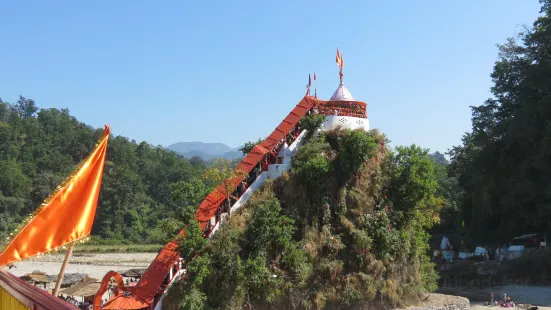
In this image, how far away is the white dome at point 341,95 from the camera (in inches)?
769

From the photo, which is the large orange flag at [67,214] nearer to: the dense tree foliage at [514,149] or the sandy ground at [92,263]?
the dense tree foliage at [514,149]

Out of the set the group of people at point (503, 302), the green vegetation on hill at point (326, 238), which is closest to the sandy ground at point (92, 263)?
the green vegetation on hill at point (326, 238)

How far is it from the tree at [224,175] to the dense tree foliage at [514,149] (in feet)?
62.5

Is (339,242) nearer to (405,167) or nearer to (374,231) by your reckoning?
(374,231)

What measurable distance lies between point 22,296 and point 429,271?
18.5m

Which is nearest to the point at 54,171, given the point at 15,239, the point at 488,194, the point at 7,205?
the point at 7,205

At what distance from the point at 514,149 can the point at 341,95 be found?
57.4ft

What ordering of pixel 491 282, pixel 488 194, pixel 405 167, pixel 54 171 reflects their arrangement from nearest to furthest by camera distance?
pixel 405 167, pixel 491 282, pixel 488 194, pixel 54 171

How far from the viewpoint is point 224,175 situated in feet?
54.2

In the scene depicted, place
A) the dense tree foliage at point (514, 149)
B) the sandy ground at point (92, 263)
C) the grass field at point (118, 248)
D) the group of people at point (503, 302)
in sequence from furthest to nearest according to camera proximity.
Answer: the grass field at point (118, 248) < the sandy ground at point (92, 263) < the dense tree foliage at point (514, 149) < the group of people at point (503, 302)

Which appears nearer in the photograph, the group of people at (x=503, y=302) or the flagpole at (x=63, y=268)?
the flagpole at (x=63, y=268)

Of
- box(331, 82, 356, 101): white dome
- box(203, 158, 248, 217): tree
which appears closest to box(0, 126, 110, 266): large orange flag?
box(203, 158, 248, 217): tree

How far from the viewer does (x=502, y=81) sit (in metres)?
32.8

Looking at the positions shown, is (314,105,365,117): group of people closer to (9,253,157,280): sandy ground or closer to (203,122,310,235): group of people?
(203,122,310,235): group of people
